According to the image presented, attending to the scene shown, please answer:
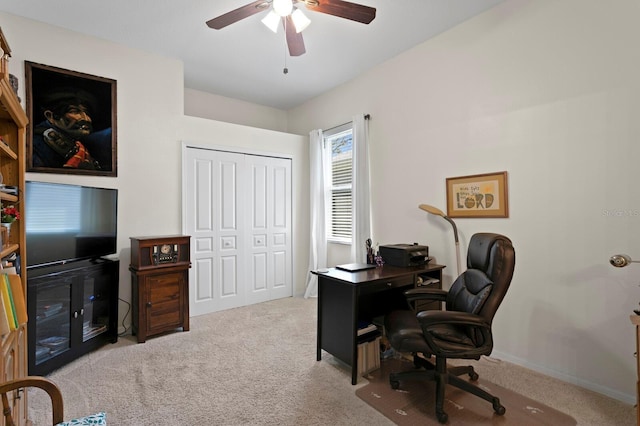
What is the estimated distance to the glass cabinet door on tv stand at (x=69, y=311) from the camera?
2.41 m

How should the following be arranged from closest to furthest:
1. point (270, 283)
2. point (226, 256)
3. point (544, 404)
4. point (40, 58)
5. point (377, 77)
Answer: point (544, 404)
point (40, 58)
point (377, 77)
point (226, 256)
point (270, 283)

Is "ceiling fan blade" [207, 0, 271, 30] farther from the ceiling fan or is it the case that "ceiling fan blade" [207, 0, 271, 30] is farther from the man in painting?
the man in painting

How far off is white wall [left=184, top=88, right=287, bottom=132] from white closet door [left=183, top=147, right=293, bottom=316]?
0.99m

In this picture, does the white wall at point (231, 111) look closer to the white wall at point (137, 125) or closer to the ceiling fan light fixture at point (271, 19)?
the white wall at point (137, 125)

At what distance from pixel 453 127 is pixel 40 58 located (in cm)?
400

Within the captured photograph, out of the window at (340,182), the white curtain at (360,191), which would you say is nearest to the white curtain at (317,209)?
the window at (340,182)

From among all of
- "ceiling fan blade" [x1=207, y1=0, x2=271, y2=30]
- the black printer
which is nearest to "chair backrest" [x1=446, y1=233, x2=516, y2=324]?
the black printer

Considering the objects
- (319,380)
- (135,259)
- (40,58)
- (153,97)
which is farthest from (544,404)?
(40,58)

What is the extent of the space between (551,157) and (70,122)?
4.38 m

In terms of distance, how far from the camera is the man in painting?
9.74 ft

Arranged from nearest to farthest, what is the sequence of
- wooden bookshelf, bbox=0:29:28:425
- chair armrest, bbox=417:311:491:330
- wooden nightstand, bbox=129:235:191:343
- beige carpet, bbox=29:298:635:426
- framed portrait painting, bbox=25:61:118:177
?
wooden bookshelf, bbox=0:29:28:425 → chair armrest, bbox=417:311:491:330 → beige carpet, bbox=29:298:635:426 → framed portrait painting, bbox=25:61:118:177 → wooden nightstand, bbox=129:235:191:343

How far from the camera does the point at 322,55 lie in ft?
11.8

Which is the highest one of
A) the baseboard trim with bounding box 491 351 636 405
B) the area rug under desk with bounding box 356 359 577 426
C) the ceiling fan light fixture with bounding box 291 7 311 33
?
the ceiling fan light fixture with bounding box 291 7 311 33

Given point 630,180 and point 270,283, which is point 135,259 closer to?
point 270,283
